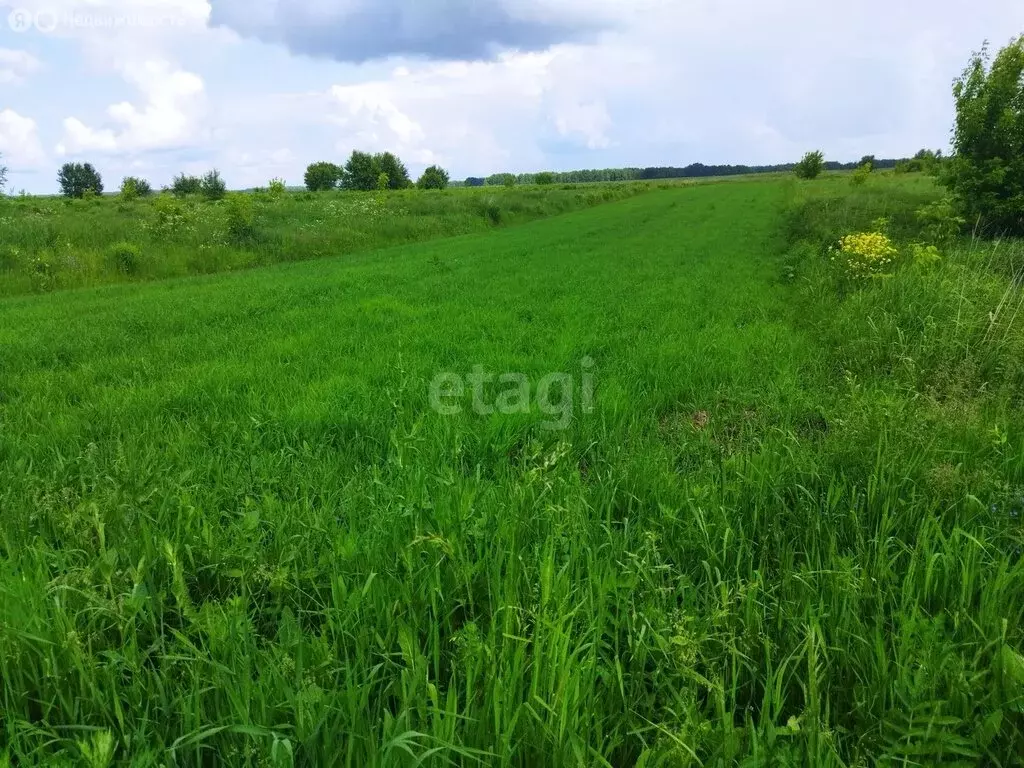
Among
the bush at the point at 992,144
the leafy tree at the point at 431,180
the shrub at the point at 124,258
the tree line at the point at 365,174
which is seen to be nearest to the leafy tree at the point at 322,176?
the tree line at the point at 365,174

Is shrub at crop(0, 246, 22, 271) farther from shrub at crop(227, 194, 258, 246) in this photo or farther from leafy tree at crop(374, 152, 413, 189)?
leafy tree at crop(374, 152, 413, 189)

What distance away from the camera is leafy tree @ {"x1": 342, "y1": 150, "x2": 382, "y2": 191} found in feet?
271

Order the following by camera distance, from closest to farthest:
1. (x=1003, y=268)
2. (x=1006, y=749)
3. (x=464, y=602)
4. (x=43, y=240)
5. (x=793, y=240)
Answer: (x=1006, y=749) → (x=464, y=602) → (x=1003, y=268) → (x=43, y=240) → (x=793, y=240)

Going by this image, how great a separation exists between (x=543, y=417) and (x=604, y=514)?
141 cm

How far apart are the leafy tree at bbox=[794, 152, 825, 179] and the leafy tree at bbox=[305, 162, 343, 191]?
68.2 meters

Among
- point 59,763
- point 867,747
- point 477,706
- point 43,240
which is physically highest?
point 43,240

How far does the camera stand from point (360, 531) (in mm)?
2627

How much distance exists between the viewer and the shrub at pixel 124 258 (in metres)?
15.1

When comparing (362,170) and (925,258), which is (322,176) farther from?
(925,258)

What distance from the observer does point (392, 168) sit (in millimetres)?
85000

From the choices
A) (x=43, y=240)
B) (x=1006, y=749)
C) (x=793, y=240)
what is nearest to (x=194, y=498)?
(x=1006, y=749)

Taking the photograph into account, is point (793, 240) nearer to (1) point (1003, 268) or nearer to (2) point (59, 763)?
(1) point (1003, 268)

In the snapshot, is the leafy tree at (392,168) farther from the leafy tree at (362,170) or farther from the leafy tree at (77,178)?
the leafy tree at (77,178)

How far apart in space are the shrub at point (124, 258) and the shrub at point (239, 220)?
373cm
